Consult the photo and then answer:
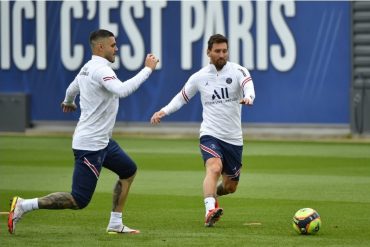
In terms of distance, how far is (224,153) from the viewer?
1407 centimetres

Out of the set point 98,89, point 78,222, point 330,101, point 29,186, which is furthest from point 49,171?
point 330,101

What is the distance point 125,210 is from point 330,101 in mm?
15583

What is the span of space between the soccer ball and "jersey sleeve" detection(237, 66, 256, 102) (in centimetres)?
152

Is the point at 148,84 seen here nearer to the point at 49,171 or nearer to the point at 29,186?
the point at 49,171

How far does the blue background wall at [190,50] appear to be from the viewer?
30203 mm

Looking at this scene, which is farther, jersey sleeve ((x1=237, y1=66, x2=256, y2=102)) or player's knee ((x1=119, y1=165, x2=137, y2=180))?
jersey sleeve ((x1=237, y1=66, x2=256, y2=102))

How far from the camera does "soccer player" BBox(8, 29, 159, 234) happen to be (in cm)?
1233

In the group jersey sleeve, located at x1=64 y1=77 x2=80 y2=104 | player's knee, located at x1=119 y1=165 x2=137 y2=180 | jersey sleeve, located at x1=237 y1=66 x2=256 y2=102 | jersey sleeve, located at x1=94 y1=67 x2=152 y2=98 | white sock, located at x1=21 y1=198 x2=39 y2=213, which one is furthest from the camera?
jersey sleeve, located at x1=237 y1=66 x2=256 y2=102

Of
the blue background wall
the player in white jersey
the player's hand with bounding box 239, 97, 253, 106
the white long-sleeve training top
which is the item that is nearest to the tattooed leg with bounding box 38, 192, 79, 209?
the white long-sleeve training top

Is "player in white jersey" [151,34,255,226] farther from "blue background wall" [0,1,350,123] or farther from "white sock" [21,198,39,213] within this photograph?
"blue background wall" [0,1,350,123]

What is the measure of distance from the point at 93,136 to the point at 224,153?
218 cm

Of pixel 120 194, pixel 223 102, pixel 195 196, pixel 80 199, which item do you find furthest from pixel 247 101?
pixel 195 196

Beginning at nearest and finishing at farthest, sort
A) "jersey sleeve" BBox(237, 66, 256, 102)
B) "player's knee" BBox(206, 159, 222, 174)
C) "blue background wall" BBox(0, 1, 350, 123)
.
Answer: "jersey sleeve" BBox(237, 66, 256, 102)
"player's knee" BBox(206, 159, 222, 174)
"blue background wall" BBox(0, 1, 350, 123)

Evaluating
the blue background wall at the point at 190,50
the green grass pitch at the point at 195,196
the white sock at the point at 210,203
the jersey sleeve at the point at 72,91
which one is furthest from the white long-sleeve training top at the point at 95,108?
the blue background wall at the point at 190,50
